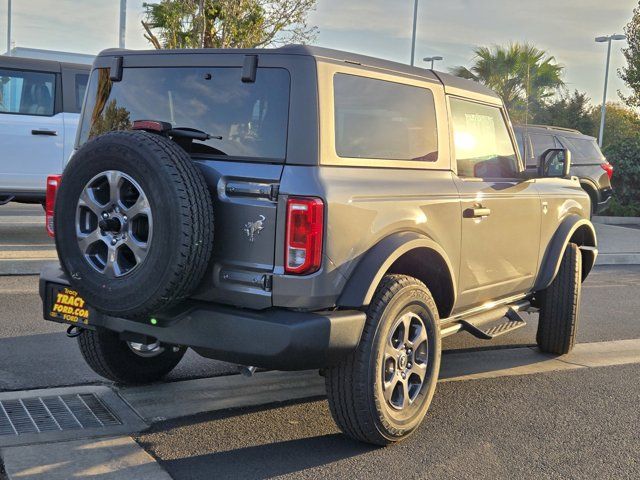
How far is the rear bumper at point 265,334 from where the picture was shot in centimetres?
354

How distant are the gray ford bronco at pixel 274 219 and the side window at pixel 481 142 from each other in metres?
0.20

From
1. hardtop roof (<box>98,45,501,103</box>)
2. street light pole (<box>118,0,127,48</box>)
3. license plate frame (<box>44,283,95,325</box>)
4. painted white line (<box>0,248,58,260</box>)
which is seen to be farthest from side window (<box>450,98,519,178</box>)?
street light pole (<box>118,0,127,48</box>)

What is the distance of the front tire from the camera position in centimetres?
383

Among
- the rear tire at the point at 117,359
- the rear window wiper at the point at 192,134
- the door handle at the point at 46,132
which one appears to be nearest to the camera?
the rear window wiper at the point at 192,134

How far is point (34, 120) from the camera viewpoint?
998cm

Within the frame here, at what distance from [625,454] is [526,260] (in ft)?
5.26

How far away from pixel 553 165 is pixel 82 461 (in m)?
3.69

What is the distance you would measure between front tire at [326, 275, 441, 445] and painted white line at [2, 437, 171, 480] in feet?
3.01

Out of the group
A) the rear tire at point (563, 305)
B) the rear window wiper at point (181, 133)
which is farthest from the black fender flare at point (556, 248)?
the rear window wiper at point (181, 133)

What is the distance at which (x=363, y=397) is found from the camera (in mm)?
3826

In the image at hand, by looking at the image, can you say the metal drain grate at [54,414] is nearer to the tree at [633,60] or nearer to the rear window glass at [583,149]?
the rear window glass at [583,149]

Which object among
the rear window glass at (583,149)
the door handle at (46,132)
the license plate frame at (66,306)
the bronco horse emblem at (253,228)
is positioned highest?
the rear window glass at (583,149)

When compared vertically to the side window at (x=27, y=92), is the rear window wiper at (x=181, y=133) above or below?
below

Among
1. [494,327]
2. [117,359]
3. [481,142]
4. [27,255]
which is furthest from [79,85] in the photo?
[494,327]
